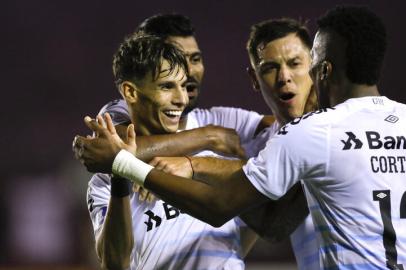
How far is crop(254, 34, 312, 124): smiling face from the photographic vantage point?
14.9ft

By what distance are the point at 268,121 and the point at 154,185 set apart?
1528 millimetres

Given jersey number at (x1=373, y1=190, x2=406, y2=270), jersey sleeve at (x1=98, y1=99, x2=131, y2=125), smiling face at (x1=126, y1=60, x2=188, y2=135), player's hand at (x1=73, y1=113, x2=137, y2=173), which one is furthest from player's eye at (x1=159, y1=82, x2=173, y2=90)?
jersey number at (x1=373, y1=190, x2=406, y2=270)

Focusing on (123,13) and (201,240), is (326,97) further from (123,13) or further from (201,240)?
(123,13)

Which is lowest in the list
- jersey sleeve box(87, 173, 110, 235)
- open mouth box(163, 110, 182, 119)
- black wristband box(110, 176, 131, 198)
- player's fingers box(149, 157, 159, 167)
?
jersey sleeve box(87, 173, 110, 235)

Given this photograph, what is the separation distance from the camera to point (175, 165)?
372cm

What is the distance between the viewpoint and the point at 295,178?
3.17 meters

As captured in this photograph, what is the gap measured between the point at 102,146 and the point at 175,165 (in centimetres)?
40

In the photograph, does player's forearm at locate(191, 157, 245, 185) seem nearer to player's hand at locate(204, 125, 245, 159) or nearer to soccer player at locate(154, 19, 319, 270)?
player's hand at locate(204, 125, 245, 159)

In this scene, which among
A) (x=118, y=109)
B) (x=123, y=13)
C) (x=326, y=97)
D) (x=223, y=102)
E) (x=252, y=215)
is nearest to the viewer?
(x=326, y=97)

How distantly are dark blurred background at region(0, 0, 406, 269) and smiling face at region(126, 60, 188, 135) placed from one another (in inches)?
222

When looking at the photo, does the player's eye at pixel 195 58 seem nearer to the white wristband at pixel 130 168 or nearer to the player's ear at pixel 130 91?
the player's ear at pixel 130 91

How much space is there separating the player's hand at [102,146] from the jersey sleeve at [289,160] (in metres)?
0.61

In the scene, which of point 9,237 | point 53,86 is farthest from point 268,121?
point 53,86

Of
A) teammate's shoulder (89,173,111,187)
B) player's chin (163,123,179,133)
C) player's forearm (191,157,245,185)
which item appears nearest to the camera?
player's forearm (191,157,245,185)
